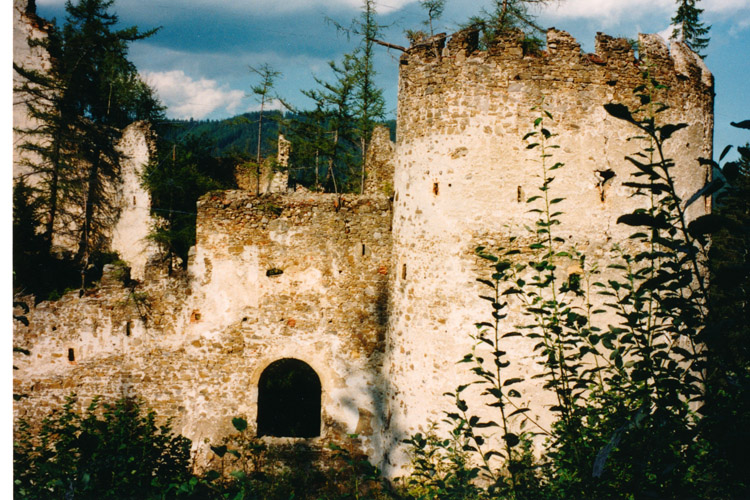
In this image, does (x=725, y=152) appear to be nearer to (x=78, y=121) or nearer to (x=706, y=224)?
(x=706, y=224)

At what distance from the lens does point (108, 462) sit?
580cm

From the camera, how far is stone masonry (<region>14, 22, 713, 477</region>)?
6172mm

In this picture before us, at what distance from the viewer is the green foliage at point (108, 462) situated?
4.67 m

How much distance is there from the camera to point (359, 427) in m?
7.74

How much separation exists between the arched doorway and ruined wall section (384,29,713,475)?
396 centimetres

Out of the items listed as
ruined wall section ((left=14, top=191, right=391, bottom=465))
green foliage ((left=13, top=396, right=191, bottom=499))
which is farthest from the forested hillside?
green foliage ((left=13, top=396, right=191, bottom=499))

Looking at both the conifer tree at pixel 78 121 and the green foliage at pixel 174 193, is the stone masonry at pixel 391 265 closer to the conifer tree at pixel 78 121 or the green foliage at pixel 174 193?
the conifer tree at pixel 78 121

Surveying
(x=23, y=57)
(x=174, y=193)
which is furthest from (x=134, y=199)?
(x=23, y=57)

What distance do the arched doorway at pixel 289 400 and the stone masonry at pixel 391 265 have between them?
7.10ft

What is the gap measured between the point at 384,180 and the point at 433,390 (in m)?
7.27

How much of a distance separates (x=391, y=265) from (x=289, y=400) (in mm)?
5151

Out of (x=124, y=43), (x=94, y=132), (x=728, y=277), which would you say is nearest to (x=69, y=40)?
(x=124, y=43)

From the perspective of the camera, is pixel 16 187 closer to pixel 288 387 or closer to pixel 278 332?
pixel 278 332

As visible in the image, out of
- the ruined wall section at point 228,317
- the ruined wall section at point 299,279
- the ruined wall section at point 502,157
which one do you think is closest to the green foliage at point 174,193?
the ruined wall section at point 228,317
